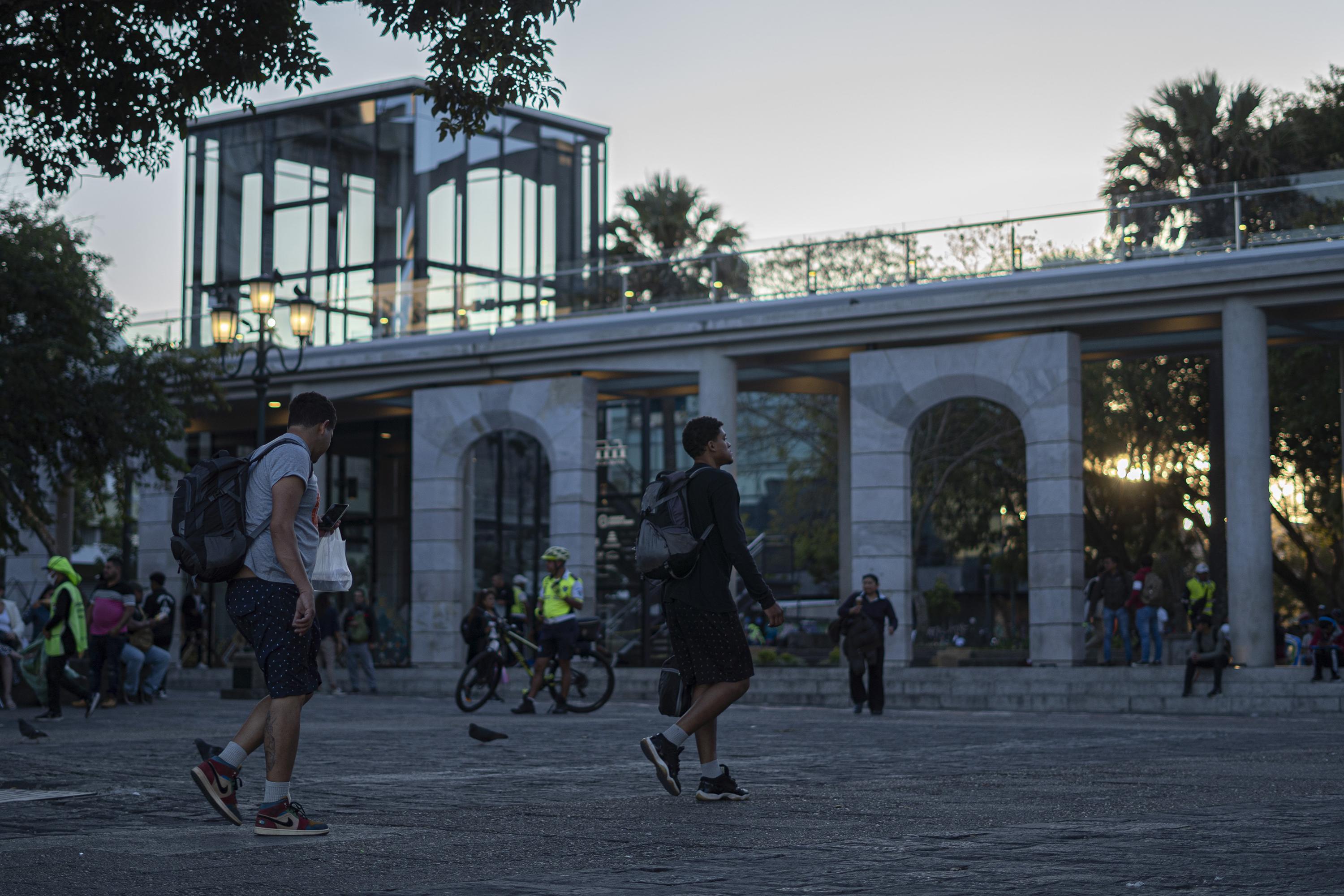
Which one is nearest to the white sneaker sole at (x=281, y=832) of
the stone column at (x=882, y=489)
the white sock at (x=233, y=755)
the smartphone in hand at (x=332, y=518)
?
the white sock at (x=233, y=755)

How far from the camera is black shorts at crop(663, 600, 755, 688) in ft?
26.3

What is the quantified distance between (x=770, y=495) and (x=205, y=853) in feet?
185

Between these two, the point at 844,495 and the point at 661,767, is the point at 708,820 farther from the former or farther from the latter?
the point at 844,495

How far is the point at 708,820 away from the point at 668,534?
1.48 metres

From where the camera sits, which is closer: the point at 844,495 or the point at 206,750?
the point at 206,750

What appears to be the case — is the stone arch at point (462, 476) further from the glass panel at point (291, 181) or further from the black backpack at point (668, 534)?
the black backpack at point (668, 534)

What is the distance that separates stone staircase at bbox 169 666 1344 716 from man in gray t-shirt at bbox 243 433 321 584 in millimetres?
15406

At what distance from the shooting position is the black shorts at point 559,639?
18.1 m

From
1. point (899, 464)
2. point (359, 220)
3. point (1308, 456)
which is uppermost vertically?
point (359, 220)

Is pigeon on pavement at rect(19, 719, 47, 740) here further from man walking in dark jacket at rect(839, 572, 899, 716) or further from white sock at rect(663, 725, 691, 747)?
man walking in dark jacket at rect(839, 572, 899, 716)

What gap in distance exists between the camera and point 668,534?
8.04m

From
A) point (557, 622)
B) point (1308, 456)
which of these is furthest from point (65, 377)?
point (1308, 456)

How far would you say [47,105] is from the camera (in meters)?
13.3

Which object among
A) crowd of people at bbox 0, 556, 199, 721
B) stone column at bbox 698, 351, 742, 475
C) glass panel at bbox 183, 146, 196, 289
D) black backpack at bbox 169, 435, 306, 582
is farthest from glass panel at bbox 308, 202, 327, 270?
black backpack at bbox 169, 435, 306, 582
